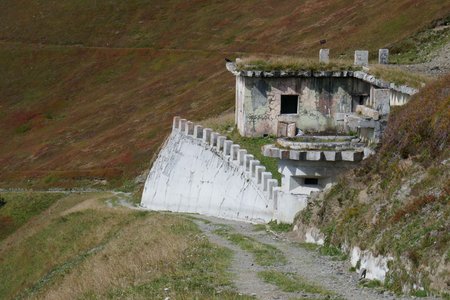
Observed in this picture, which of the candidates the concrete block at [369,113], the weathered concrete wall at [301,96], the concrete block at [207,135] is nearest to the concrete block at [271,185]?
the concrete block at [369,113]

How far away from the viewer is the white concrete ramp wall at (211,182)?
4241 cm

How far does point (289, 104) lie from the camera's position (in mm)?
55219

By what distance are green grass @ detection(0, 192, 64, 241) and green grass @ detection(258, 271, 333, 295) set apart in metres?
47.6

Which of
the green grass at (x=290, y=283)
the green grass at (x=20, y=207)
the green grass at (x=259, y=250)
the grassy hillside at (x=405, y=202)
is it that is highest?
the grassy hillside at (x=405, y=202)

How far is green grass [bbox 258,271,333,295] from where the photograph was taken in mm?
23522

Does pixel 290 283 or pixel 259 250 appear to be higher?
pixel 259 250

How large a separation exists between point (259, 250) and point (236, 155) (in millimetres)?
18776

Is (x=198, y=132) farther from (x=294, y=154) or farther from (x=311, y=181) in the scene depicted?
(x=294, y=154)

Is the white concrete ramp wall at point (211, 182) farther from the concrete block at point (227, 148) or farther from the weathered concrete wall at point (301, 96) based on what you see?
the weathered concrete wall at point (301, 96)

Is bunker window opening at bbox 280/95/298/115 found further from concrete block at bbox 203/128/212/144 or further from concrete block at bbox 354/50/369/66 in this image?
A: concrete block at bbox 203/128/212/144

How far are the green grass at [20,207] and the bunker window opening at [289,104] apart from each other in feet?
82.9

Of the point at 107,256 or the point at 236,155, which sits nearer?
the point at 107,256

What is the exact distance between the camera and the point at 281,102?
5506cm

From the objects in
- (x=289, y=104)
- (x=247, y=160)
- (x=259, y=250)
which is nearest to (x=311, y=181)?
(x=259, y=250)
